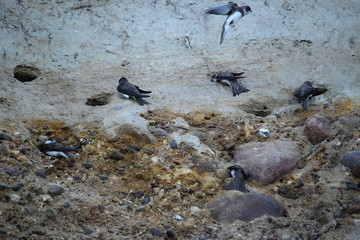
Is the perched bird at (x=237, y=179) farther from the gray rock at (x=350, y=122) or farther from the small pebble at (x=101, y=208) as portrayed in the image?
the gray rock at (x=350, y=122)

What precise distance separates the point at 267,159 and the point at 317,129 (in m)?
0.71

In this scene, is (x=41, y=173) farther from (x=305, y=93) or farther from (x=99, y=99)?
(x=305, y=93)

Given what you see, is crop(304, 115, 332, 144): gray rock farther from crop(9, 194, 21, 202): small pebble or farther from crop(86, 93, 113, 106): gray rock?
crop(9, 194, 21, 202): small pebble

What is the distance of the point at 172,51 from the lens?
675 cm

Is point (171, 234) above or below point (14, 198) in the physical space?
below

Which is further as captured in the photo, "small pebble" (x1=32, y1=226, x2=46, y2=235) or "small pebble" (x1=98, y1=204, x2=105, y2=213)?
"small pebble" (x1=98, y1=204, x2=105, y2=213)

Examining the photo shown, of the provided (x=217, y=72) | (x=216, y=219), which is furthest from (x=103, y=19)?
(x=216, y=219)

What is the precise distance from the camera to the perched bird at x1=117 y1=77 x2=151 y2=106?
5.67 m

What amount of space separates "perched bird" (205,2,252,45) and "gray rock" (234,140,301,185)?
2.24 m

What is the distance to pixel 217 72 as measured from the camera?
6.46m

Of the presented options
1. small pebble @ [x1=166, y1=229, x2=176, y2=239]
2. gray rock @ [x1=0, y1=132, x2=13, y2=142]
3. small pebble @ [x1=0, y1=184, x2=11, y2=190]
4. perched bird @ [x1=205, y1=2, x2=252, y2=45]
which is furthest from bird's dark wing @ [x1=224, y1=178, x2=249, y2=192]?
perched bird @ [x1=205, y1=2, x2=252, y2=45]

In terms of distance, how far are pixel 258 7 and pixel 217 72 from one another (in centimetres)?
148

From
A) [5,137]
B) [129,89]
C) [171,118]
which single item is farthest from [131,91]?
[5,137]

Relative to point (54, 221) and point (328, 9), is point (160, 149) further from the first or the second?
point (328, 9)
